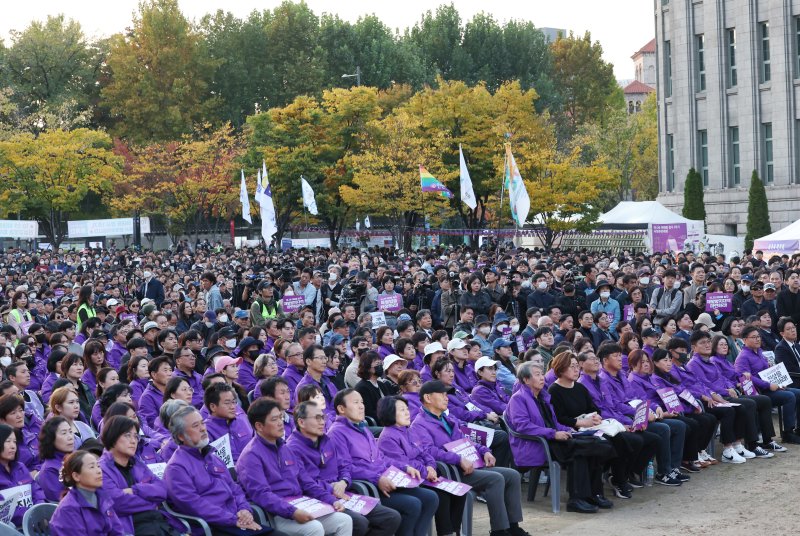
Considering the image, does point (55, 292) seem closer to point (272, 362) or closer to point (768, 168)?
point (272, 362)

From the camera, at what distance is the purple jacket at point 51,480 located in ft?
26.7

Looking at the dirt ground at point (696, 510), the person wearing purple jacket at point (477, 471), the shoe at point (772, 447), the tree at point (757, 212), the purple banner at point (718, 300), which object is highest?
the tree at point (757, 212)

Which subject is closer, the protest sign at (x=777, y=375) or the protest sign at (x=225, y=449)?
the protest sign at (x=225, y=449)

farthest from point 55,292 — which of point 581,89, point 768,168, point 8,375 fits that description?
point 581,89

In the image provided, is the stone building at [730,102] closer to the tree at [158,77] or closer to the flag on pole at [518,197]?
the flag on pole at [518,197]

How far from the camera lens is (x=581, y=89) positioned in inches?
3890

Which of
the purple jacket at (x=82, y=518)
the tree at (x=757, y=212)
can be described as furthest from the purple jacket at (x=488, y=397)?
the tree at (x=757, y=212)

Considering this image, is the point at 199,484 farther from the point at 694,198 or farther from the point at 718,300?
the point at 694,198

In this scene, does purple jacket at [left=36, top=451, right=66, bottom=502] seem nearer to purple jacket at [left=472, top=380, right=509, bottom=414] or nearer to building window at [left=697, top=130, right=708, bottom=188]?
purple jacket at [left=472, top=380, right=509, bottom=414]

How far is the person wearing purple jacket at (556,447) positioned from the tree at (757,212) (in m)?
35.5

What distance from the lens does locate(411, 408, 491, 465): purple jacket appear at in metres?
10.0

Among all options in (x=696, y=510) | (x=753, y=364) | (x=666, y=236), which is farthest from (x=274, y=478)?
(x=666, y=236)

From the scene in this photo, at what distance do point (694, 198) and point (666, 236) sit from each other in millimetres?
10080

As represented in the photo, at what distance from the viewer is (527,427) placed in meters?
11.2
